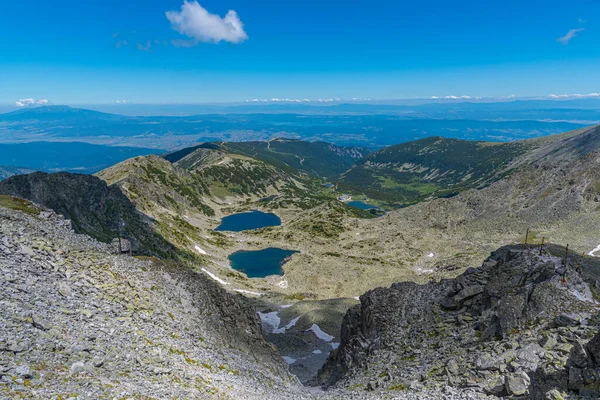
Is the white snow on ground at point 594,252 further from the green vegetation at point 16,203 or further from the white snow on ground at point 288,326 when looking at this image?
the green vegetation at point 16,203

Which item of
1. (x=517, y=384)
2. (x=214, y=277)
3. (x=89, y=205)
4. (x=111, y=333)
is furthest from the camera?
(x=214, y=277)

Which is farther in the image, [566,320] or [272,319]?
[272,319]

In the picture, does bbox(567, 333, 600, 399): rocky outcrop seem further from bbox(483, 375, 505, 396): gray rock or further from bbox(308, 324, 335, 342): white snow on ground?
bbox(308, 324, 335, 342): white snow on ground

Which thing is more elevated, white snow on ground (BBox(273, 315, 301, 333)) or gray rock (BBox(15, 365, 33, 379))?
gray rock (BBox(15, 365, 33, 379))

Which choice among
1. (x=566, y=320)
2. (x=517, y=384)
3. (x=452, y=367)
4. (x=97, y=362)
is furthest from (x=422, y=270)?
(x=97, y=362)

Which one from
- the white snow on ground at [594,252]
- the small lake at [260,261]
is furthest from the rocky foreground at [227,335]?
the small lake at [260,261]

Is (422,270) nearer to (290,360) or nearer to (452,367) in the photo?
(290,360)

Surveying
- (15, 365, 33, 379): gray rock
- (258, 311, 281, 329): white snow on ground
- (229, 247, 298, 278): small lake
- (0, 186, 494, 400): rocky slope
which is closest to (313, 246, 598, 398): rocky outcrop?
(0, 186, 494, 400): rocky slope
